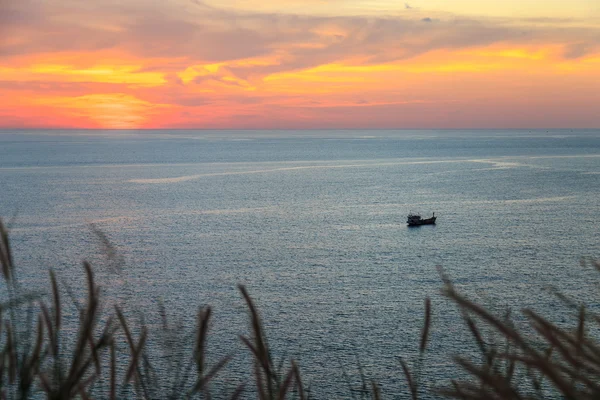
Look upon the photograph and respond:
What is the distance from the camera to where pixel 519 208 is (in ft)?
329

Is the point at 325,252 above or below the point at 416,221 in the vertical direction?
below

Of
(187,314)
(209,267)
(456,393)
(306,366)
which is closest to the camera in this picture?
(456,393)

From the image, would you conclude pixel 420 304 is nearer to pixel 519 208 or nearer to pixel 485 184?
pixel 519 208

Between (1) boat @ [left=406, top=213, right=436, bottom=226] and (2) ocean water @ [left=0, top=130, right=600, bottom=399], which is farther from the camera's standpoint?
(1) boat @ [left=406, top=213, right=436, bottom=226]

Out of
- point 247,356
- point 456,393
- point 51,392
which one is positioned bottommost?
point 247,356

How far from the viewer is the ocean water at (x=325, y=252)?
4597 cm

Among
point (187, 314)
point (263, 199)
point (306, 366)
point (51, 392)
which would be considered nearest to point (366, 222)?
point (263, 199)

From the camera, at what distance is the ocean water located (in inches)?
1810

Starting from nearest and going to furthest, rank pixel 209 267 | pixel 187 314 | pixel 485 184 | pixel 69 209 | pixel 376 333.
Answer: pixel 376 333 → pixel 187 314 → pixel 209 267 → pixel 69 209 → pixel 485 184

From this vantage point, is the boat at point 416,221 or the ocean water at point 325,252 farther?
the boat at point 416,221

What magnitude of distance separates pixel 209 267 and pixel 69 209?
42825mm

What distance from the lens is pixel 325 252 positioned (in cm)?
7294

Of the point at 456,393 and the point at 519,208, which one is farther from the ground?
the point at 456,393

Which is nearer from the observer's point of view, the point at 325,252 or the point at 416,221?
the point at 325,252
